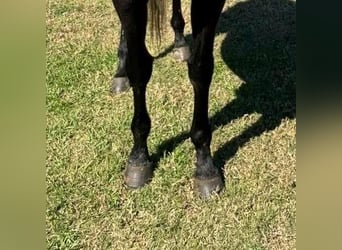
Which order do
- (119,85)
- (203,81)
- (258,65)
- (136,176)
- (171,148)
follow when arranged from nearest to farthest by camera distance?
1. (203,81)
2. (136,176)
3. (171,148)
4. (119,85)
5. (258,65)

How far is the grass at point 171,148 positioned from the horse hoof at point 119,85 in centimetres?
6

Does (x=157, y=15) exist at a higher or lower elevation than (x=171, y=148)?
higher

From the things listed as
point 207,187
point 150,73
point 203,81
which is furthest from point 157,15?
point 207,187

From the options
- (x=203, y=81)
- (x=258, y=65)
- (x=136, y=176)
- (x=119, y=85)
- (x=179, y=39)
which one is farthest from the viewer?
(x=179, y=39)

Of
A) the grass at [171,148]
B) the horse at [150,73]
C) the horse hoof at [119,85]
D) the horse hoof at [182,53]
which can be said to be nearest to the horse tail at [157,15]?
the horse at [150,73]

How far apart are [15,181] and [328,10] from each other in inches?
29.5

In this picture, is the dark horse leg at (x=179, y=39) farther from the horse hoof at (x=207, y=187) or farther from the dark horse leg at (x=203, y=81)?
the horse hoof at (x=207, y=187)

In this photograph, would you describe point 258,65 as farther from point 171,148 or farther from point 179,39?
point 171,148

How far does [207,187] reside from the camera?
95.6 inches

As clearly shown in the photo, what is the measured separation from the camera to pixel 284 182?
8.24ft

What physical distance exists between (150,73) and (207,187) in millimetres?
600

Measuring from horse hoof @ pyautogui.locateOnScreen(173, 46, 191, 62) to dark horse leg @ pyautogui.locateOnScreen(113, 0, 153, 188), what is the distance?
3.87 feet

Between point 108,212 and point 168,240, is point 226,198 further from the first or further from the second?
point 108,212

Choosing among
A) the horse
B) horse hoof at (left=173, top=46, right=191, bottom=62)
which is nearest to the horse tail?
the horse
